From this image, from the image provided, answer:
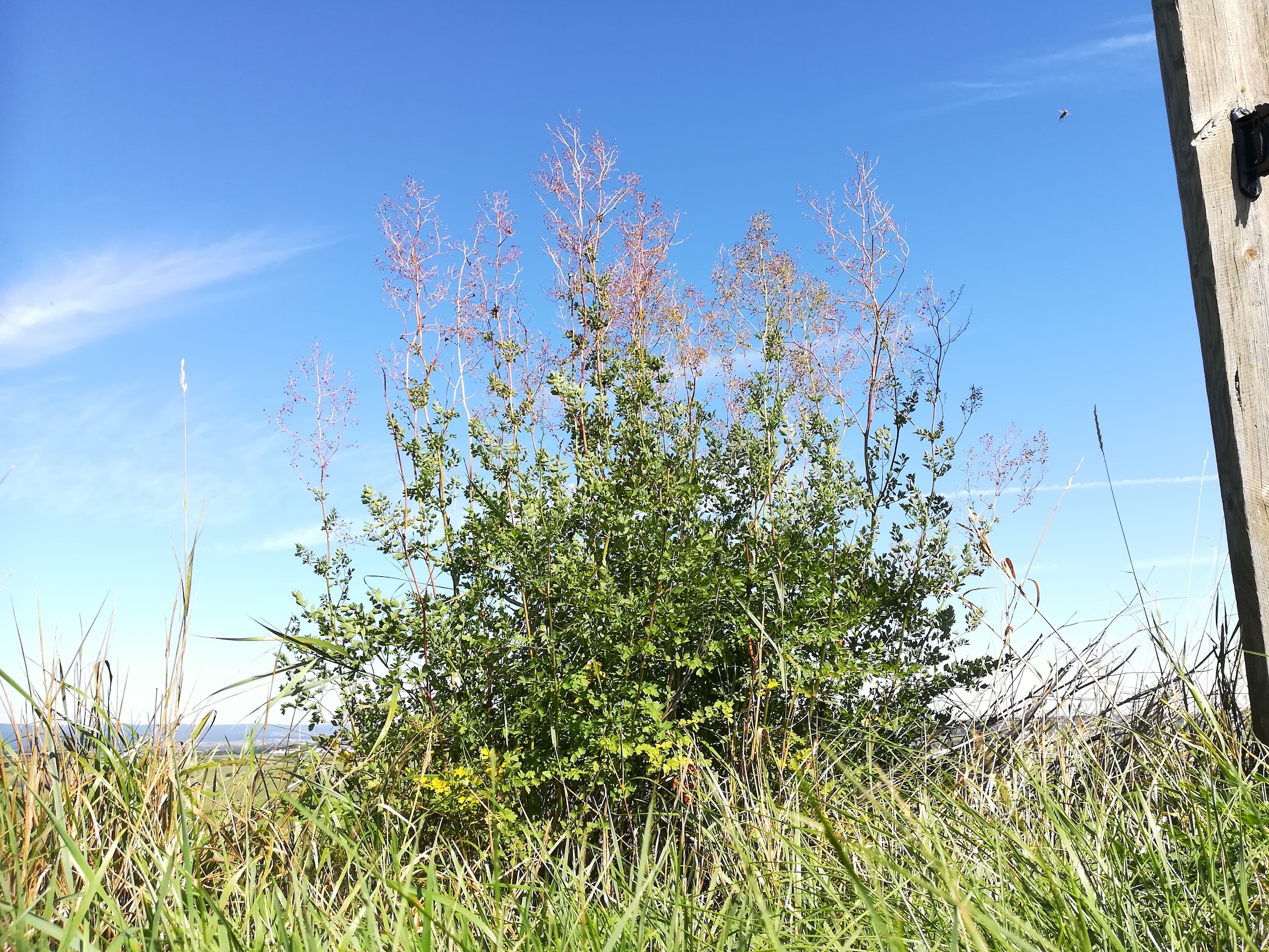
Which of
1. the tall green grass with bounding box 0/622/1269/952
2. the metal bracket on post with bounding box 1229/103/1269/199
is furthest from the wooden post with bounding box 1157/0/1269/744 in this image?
the tall green grass with bounding box 0/622/1269/952

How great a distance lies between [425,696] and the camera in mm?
3088

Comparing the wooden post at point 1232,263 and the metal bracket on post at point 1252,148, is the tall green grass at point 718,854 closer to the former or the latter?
the wooden post at point 1232,263

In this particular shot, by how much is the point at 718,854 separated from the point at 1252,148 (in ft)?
8.39

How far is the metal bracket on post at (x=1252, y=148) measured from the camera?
2744 mm

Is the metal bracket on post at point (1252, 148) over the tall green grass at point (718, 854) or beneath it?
over

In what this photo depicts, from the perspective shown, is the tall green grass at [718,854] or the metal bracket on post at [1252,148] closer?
the tall green grass at [718,854]

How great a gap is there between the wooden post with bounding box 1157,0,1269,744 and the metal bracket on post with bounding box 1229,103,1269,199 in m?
0.02

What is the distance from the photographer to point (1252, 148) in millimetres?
A: 2771

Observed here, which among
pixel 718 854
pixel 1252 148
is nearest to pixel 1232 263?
pixel 1252 148

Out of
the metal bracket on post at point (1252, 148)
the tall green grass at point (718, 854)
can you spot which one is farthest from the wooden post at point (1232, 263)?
the tall green grass at point (718, 854)

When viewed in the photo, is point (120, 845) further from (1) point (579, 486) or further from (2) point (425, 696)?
(1) point (579, 486)

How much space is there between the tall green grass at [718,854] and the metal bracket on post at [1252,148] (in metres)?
1.56

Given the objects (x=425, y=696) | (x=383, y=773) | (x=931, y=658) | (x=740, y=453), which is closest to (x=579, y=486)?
(x=740, y=453)

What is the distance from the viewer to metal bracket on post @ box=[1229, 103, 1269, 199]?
108 inches
